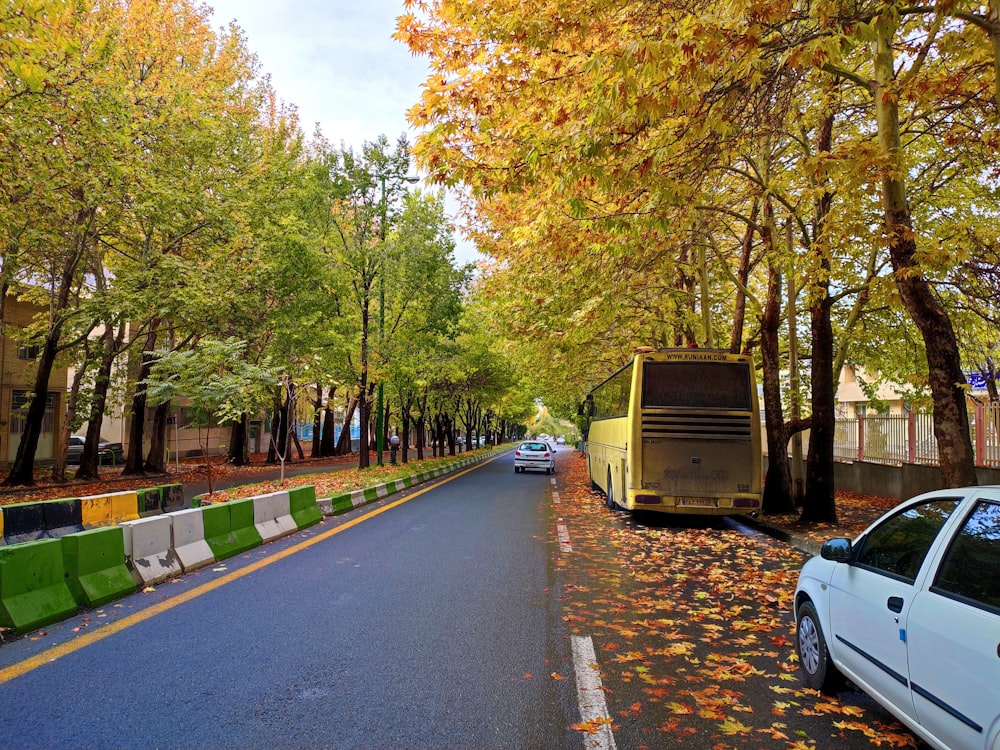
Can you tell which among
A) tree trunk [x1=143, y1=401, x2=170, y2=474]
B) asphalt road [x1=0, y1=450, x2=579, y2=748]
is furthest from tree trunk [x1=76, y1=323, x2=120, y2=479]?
asphalt road [x1=0, y1=450, x2=579, y2=748]

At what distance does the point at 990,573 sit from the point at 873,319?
14.6m

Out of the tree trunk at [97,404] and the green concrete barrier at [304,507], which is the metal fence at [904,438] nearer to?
the green concrete barrier at [304,507]

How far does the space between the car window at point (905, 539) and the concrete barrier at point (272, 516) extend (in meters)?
7.95

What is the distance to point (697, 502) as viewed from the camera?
11.3 meters

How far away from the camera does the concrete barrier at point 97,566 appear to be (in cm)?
569

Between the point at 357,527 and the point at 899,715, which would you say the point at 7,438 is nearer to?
the point at 357,527

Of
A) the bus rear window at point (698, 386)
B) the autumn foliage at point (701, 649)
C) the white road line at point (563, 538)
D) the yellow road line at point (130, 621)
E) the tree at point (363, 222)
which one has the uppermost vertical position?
the tree at point (363, 222)

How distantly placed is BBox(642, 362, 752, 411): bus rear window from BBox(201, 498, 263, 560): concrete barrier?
6.92 metres

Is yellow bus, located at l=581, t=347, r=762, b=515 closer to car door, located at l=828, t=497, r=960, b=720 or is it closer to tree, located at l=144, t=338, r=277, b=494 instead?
tree, located at l=144, t=338, r=277, b=494

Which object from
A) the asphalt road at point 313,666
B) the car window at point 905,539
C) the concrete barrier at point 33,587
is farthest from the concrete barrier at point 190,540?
the car window at point 905,539

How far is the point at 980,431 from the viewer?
41.9ft

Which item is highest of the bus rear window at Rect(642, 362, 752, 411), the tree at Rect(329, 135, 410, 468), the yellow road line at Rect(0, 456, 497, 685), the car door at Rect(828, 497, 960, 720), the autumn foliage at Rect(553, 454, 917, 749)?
the tree at Rect(329, 135, 410, 468)

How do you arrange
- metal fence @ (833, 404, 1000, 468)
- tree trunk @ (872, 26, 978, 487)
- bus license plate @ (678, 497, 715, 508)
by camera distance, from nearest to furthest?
tree trunk @ (872, 26, 978, 487) → bus license plate @ (678, 497, 715, 508) → metal fence @ (833, 404, 1000, 468)

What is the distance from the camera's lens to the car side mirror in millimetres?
3916
